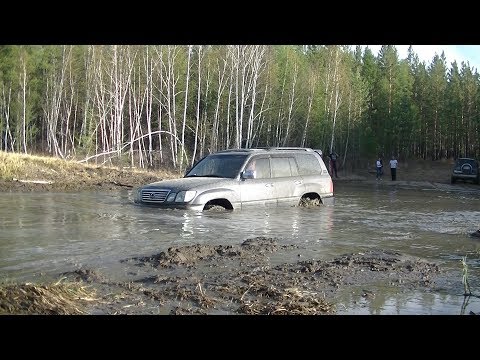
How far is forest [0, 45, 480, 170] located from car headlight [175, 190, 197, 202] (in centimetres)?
2370

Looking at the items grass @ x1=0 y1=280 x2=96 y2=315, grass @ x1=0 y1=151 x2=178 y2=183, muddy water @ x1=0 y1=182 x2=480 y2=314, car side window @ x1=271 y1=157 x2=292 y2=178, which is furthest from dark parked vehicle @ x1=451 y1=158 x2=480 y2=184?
grass @ x1=0 y1=280 x2=96 y2=315

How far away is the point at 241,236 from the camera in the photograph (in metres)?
8.16

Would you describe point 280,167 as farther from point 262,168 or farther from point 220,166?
point 220,166

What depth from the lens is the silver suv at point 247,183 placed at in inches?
412

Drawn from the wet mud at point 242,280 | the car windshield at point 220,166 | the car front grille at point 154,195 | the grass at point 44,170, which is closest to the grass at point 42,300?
the wet mud at point 242,280

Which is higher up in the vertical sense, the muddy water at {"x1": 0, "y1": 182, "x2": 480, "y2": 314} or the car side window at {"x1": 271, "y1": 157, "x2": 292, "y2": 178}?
the car side window at {"x1": 271, "y1": 157, "x2": 292, "y2": 178}

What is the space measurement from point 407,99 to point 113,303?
5565cm

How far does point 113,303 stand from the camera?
14.7 feet

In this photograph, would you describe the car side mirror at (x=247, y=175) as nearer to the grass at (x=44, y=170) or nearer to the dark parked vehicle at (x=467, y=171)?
the grass at (x=44, y=170)

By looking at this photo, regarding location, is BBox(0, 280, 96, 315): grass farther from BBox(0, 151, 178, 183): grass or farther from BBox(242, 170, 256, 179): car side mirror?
BBox(0, 151, 178, 183): grass

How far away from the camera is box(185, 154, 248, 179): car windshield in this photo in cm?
1127

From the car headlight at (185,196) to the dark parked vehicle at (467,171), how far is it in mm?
30393
